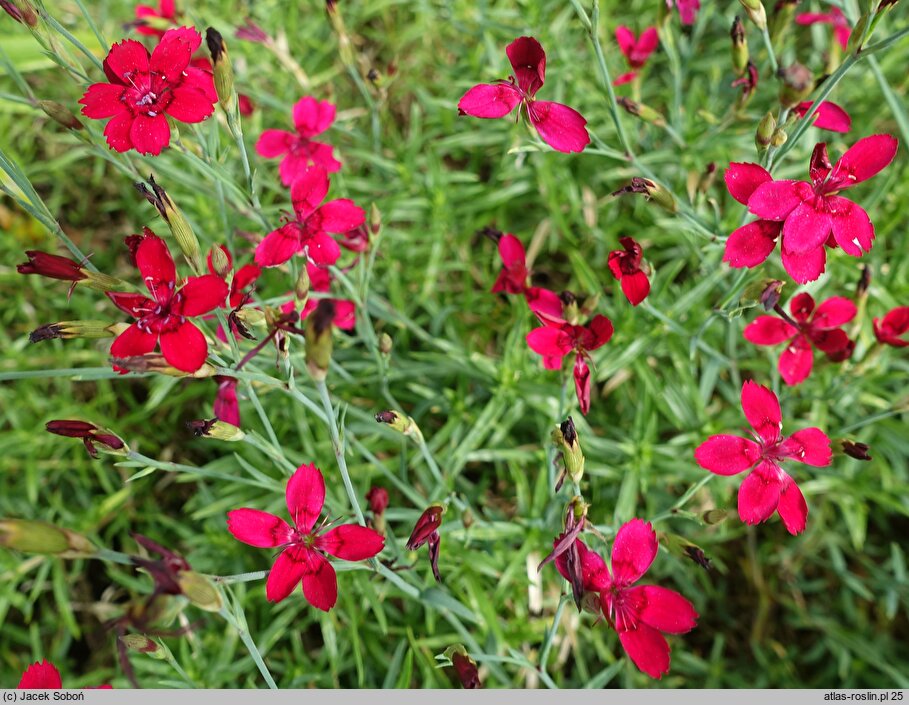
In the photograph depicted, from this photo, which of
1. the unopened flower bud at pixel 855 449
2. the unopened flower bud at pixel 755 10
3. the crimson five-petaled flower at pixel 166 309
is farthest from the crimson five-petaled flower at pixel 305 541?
the unopened flower bud at pixel 755 10

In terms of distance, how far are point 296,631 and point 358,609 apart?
177mm

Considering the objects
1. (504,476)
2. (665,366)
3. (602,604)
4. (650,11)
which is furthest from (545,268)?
(602,604)

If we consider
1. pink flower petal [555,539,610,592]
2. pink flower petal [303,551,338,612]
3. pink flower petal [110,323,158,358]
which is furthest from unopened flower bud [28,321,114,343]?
pink flower petal [555,539,610,592]

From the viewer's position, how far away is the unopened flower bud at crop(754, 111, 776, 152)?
4.21 feet

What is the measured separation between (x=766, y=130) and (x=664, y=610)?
87cm

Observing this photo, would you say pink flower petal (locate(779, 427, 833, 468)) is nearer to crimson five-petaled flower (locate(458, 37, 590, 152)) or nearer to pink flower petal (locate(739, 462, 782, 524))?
pink flower petal (locate(739, 462, 782, 524))

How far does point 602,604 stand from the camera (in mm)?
1245

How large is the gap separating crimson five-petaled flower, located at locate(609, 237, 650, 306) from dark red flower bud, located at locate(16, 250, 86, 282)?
97cm

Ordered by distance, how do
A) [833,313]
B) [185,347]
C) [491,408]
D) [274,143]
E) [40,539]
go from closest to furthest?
1. [40,539]
2. [185,347]
3. [833,313]
4. [274,143]
5. [491,408]

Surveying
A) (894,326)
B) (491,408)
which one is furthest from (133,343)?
→ (894,326)

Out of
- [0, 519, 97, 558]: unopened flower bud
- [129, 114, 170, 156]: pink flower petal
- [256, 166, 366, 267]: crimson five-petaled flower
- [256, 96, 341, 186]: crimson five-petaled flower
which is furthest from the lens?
[256, 96, 341, 186]: crimson five-petaled flower

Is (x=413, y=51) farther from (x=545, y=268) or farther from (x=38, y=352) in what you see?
(x=38, y=352)

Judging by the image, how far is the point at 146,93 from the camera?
1.39m

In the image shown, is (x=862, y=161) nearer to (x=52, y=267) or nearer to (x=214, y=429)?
(x=214, y=429)
